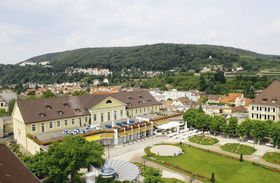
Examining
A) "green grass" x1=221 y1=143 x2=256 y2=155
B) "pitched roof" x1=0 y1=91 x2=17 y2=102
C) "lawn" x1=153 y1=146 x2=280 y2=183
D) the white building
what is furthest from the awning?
"pitched roof" x1=0 y1=91 x2=17 y2=102

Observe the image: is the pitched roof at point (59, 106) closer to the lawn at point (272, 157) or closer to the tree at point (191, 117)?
the tree at point (191, 117)

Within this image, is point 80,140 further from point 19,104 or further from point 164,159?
point 19,104

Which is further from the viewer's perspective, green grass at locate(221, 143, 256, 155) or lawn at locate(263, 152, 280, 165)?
green grass at locate(221, 143, 256, 155)

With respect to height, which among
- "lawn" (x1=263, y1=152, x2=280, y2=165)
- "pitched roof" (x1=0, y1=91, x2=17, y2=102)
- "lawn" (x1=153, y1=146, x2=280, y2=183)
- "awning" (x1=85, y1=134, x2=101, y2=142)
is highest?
"pitched roof" (x1=0, y1=91, x2=17, y2=102)

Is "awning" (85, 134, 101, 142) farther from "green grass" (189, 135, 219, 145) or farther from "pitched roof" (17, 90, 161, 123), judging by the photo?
"green grass" (189, 135, 219, 145)

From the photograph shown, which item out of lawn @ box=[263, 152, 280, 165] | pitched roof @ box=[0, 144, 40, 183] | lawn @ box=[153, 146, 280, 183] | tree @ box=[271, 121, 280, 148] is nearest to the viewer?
pitched roof @ box=[0, 144, 40, 183]

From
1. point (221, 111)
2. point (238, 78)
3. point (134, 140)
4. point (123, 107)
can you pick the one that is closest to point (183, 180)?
point (134, 140)

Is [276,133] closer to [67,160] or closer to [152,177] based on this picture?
[152,177]

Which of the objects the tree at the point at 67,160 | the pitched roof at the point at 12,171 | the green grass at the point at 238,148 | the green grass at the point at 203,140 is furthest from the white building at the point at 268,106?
the pitched roof at the point at 12,171
